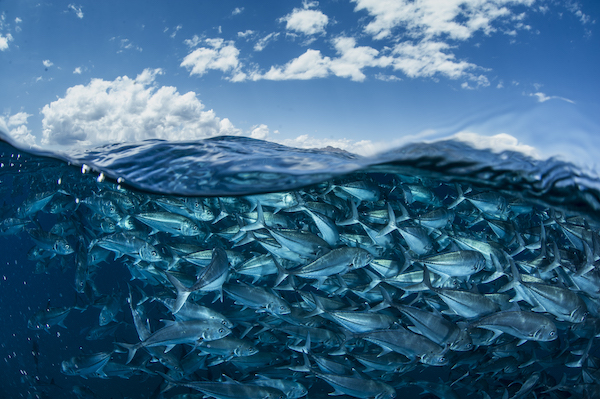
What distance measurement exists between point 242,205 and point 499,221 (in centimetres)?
552

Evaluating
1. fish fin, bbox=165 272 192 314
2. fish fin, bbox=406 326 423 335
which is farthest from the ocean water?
fish fin, bbox=165 272 192 314

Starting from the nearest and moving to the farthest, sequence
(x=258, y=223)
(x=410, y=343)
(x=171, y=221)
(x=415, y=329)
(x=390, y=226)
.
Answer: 1. (x=410, y=343)
2. (x=415, y=329)
3. (x=390, y=226)
4. (x=258, y=223)
5. (x=171, y=221)

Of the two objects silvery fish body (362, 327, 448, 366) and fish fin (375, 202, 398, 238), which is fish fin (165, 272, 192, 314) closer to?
silvery fish body (362, 327, 448, 366)

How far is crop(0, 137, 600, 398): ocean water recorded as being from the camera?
481 centimetres

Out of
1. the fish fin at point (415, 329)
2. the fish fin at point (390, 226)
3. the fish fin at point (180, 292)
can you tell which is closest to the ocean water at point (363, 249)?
the fish fin at point (390, 226)

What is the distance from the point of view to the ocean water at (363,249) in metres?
4.81

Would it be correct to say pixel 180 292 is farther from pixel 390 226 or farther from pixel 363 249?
pixel 390 226

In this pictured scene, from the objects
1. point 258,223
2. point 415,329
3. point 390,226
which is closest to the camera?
point 415,329

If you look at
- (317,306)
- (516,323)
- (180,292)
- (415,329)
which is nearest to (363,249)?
(317,306)

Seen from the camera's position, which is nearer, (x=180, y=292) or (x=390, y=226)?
(x=180, y=292)

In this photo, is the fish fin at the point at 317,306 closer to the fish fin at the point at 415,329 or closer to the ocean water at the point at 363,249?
the ocean water at the point at 363,249

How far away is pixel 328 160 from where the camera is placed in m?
6.43

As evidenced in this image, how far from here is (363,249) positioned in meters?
4.73

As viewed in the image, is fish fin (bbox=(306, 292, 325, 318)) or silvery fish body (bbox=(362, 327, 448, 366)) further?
fish fin (bbox=(306, 292, 325, 318))
